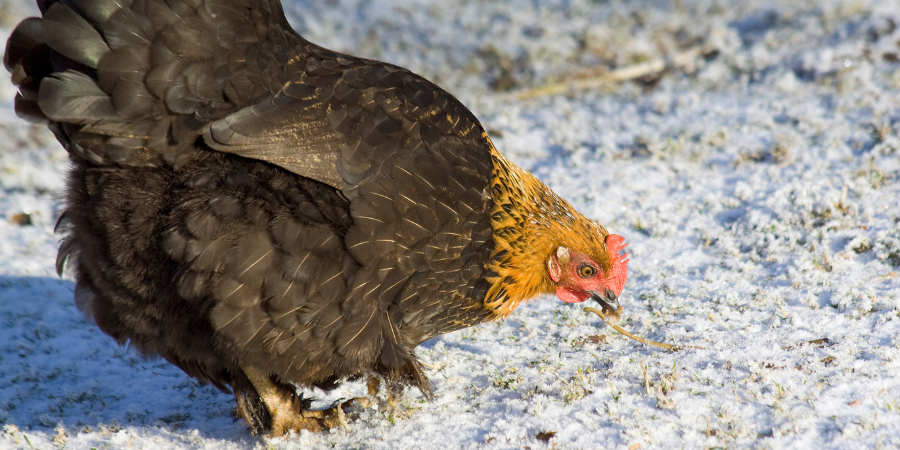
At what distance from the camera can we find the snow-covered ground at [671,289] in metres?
3.14

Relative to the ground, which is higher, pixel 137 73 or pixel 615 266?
pixel 137 73

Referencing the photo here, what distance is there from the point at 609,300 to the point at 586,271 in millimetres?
221

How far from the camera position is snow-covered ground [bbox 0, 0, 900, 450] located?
314 cm

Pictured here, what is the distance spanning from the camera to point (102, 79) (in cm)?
300

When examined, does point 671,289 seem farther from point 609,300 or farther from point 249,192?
point 249,192

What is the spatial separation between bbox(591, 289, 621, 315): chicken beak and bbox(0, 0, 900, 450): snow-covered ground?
0.79 feet

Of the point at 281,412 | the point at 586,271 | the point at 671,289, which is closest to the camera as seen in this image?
the point at 281,412

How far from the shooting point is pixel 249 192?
307cm

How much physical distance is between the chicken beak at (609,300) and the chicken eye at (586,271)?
11cm

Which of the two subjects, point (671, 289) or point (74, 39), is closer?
point (74, 39)

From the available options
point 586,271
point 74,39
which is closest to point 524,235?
point 586,271

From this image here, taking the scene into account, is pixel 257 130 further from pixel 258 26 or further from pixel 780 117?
pixel 780 117

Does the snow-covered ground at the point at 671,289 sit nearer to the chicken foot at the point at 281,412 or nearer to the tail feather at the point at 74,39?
the chicken foot at the point at 281,412

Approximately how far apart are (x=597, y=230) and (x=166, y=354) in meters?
2.32
